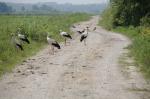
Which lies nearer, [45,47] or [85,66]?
[85,66]

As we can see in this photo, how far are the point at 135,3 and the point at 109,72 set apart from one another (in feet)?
A: 87.6

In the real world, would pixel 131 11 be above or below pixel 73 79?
above

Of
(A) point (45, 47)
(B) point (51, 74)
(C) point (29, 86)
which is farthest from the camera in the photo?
(A) point (45, 47)

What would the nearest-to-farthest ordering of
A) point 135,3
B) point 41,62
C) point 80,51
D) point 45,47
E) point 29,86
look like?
1. point 29,86
2. point 41,62
3. point 80,51
4. point 45,47
5. point 135,3

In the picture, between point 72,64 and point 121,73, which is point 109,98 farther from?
point 72,64

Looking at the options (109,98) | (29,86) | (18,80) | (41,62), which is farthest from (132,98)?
(41,62)

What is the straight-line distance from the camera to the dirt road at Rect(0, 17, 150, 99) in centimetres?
1307

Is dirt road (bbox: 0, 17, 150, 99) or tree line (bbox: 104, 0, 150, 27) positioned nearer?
dirt road (bbox: 0, 17, 150, 99)

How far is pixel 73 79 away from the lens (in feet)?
50.9

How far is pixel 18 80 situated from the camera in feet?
50.6

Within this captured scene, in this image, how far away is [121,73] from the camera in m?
16.9

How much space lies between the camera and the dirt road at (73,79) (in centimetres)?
1307

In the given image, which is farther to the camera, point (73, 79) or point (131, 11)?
point (131, 11)

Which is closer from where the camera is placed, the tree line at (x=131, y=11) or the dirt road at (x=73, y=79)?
the dirt road at (x=73, y=79)
